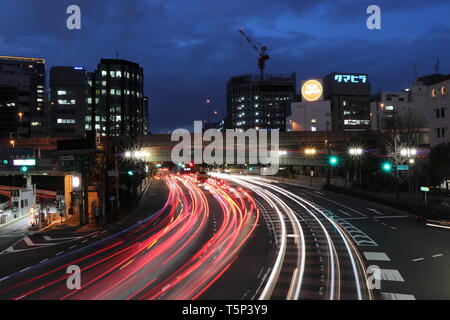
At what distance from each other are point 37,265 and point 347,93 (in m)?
149

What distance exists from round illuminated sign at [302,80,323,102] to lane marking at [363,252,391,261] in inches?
4850

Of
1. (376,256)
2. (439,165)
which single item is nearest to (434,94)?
(439,165)

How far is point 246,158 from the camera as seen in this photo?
7912 cm

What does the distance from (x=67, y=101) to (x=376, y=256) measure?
5073 inches

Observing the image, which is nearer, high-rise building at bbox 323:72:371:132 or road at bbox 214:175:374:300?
road at bbox 214:175:374:300

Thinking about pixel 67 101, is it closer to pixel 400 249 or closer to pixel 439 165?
pixel 439 165

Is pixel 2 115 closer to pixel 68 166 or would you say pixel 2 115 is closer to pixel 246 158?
pixel 246 158

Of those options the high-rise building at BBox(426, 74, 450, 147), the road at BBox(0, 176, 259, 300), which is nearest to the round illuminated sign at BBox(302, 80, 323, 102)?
the high-rise building at BBox(426, 74, 450, 147)

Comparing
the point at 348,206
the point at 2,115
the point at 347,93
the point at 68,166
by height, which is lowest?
the point at 348,206

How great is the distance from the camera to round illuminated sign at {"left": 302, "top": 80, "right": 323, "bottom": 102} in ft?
453

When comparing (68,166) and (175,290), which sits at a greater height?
(68,166)

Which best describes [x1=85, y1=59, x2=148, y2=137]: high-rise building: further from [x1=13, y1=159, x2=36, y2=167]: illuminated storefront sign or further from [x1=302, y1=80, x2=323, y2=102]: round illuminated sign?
[x1=13, y1=159, x2=36, y2=167]: illuminated storefront sign

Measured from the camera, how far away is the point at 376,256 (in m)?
20.4
